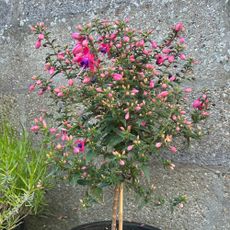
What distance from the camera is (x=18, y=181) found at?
1.62 meters

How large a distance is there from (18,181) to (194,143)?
592mm

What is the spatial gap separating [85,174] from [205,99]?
425 millimetres

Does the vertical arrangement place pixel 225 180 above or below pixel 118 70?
below

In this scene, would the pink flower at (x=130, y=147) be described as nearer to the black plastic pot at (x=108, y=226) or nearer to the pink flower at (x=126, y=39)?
the pink flower at (x=126, y=39)

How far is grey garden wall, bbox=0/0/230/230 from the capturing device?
62.3 inches

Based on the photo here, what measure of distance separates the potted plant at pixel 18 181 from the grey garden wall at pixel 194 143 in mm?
223

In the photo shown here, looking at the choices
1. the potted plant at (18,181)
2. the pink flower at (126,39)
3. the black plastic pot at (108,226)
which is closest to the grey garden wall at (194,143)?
the black plastic pot at (108,226)

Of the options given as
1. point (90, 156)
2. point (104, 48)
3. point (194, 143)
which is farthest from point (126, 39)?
point (194, 143)

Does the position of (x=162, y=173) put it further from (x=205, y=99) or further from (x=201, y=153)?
(x=205, y=99)

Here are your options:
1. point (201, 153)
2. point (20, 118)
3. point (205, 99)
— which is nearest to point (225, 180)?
point (201, 153)

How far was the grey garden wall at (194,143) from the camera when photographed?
5.19 feet

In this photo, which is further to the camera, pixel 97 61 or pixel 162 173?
pixel 162 173

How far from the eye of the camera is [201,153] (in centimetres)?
162

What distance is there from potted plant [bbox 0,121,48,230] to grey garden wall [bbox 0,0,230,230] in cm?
22
